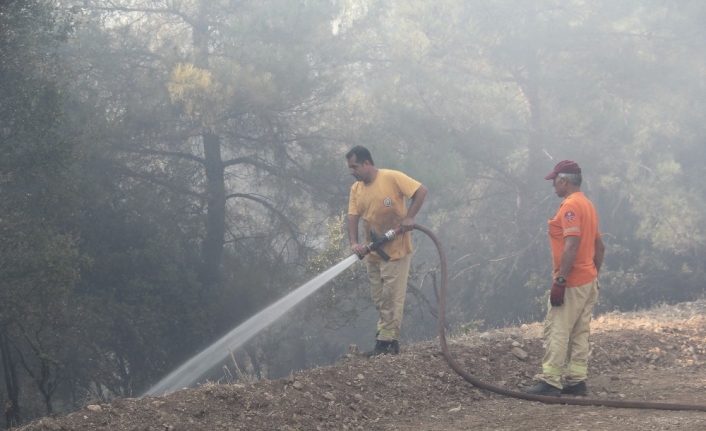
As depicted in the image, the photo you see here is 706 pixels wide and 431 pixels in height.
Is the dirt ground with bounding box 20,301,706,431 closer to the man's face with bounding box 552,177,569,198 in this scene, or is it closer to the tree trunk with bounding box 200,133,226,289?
the man's face with bounding box 552,177,569,198

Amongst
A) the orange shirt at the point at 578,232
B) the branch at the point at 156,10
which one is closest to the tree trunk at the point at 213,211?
the branch at the point at 156,10

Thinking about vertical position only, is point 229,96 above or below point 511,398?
above

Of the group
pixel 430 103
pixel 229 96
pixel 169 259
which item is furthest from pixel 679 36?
pixel 169 259

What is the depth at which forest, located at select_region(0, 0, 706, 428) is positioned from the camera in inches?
508

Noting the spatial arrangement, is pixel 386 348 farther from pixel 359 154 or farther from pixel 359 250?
pixel 359 154

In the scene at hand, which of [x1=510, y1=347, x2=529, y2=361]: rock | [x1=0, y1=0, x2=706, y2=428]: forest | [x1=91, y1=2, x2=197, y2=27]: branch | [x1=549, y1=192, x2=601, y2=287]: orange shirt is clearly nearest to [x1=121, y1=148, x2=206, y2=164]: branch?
[x1=0, y1=0, x2=706, y2=428]: forest

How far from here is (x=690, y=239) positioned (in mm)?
20641

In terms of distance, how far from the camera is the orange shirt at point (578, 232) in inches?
233

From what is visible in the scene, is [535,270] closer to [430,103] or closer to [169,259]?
[430,103]

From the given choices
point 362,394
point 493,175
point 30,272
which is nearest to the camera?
point 362,394

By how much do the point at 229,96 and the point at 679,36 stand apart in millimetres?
13248

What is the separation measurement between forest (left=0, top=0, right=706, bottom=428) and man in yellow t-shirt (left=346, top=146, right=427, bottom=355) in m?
4.48

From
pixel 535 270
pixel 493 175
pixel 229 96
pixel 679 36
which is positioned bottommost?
pixel 535 270

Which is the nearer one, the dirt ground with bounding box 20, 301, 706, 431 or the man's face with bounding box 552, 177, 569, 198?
the dirt ground with bounding box 20, 301, 706, 431
